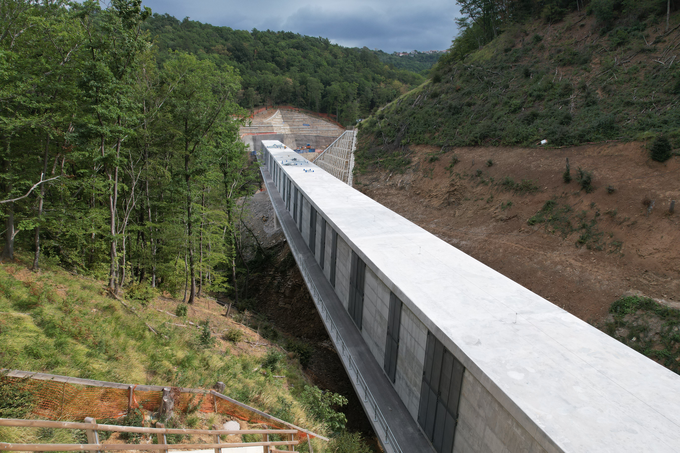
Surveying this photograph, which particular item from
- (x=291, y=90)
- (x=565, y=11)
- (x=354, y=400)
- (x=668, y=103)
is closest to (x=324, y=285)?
(x=354, y=400)

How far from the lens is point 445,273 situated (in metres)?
11.7

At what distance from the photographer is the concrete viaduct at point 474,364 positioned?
6.32 m

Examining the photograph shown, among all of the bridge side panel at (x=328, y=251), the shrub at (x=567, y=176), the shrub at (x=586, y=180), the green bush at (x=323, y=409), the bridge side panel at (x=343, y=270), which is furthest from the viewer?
the shrub at (x=567, y=176)

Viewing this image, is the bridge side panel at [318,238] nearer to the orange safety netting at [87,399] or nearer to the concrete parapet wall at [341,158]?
the orange safety netting at [87,399]

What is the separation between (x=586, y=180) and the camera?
70.7 ft

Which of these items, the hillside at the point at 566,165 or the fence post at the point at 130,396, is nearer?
the fence post at the point at 130,396

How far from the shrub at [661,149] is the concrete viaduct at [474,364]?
1531 centimetres

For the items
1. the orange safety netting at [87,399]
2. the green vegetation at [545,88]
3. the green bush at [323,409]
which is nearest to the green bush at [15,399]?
the orange safety netting at [87,399]

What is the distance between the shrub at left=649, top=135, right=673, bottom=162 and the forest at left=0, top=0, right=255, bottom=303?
23029mm

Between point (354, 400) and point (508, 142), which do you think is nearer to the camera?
point (354, 400)

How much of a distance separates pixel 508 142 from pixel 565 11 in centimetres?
2026

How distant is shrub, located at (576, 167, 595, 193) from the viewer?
70.3 ft

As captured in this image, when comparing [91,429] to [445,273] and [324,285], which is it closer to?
[445,273]

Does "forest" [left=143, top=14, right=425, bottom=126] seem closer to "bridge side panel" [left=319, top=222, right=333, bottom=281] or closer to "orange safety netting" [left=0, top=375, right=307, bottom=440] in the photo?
"bridge side panel" [left=319, top=222, right=333, bottom=281]
